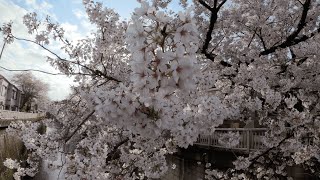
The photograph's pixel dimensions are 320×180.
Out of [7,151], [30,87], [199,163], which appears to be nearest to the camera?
[199,163]

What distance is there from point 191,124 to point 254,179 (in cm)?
854

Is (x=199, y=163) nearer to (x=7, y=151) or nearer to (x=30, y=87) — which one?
(x=7, y=151)

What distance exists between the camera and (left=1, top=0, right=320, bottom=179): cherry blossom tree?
2334mm

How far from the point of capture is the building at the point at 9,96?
72.6 m

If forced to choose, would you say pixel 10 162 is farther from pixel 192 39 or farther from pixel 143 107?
pixel 192 39

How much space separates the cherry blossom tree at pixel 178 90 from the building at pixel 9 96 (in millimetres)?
67019

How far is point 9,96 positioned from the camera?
79500 millimetres

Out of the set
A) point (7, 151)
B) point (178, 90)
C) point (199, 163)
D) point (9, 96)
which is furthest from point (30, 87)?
point (178, 90)

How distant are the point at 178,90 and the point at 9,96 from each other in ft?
278

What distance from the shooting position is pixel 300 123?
23.0ft

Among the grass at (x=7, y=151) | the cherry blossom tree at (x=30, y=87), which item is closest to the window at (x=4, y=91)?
the cherry blossom tree at (x=30, y=87)

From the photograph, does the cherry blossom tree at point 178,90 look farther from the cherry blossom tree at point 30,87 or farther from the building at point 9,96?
the cherry blossom tree at point 30,87

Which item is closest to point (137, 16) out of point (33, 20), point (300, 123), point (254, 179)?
point (300, 123)

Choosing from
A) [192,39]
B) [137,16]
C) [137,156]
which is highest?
[137,16]
